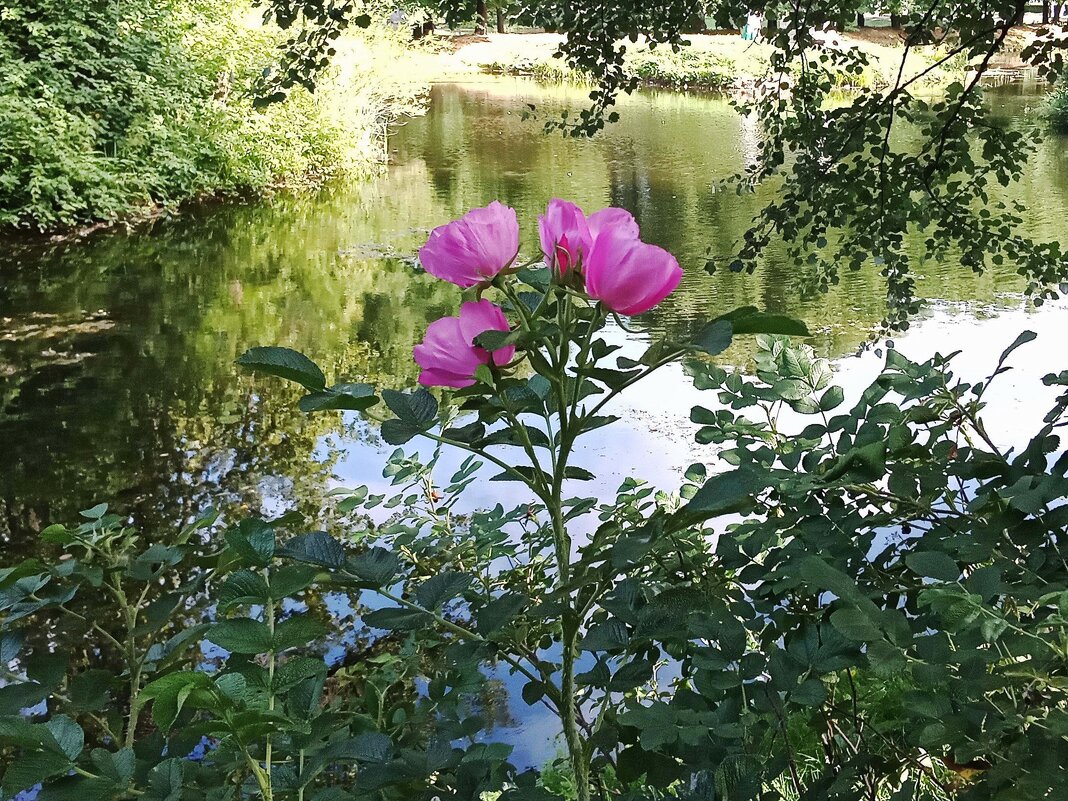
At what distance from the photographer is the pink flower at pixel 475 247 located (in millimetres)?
524

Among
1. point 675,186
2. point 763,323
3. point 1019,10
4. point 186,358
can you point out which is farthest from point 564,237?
point 675,186

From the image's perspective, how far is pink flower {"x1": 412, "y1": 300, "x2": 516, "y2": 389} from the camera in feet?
1.72

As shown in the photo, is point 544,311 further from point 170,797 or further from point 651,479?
point 651,479

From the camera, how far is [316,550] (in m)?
0.53

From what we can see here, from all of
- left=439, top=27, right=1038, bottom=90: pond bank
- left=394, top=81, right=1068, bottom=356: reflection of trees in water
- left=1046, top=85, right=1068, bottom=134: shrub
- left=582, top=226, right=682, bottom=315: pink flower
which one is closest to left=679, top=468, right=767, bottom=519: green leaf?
left=582, top=226, right=682, bottom=315: pink flower

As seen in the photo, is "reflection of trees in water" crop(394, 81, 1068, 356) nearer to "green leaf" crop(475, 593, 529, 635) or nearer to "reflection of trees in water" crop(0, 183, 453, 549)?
"reflection of trees in water" crop(0, 183, 453, 549)

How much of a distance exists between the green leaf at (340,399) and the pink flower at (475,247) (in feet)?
0.25

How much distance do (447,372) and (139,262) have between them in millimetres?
6267

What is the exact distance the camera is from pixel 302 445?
358 cm

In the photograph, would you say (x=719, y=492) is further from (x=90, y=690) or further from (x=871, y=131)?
(x=871, y=131)

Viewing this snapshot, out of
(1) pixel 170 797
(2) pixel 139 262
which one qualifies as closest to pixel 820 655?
(1) pixel 170 797

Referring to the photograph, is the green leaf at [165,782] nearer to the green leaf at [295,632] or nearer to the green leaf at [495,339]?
the green leaf at [295,632]

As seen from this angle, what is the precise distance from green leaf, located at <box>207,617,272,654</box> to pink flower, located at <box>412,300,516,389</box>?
16 cm

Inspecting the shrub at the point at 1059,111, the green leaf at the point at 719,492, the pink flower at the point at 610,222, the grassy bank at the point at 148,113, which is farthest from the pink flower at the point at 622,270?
the shrub at the point at 1059,111
